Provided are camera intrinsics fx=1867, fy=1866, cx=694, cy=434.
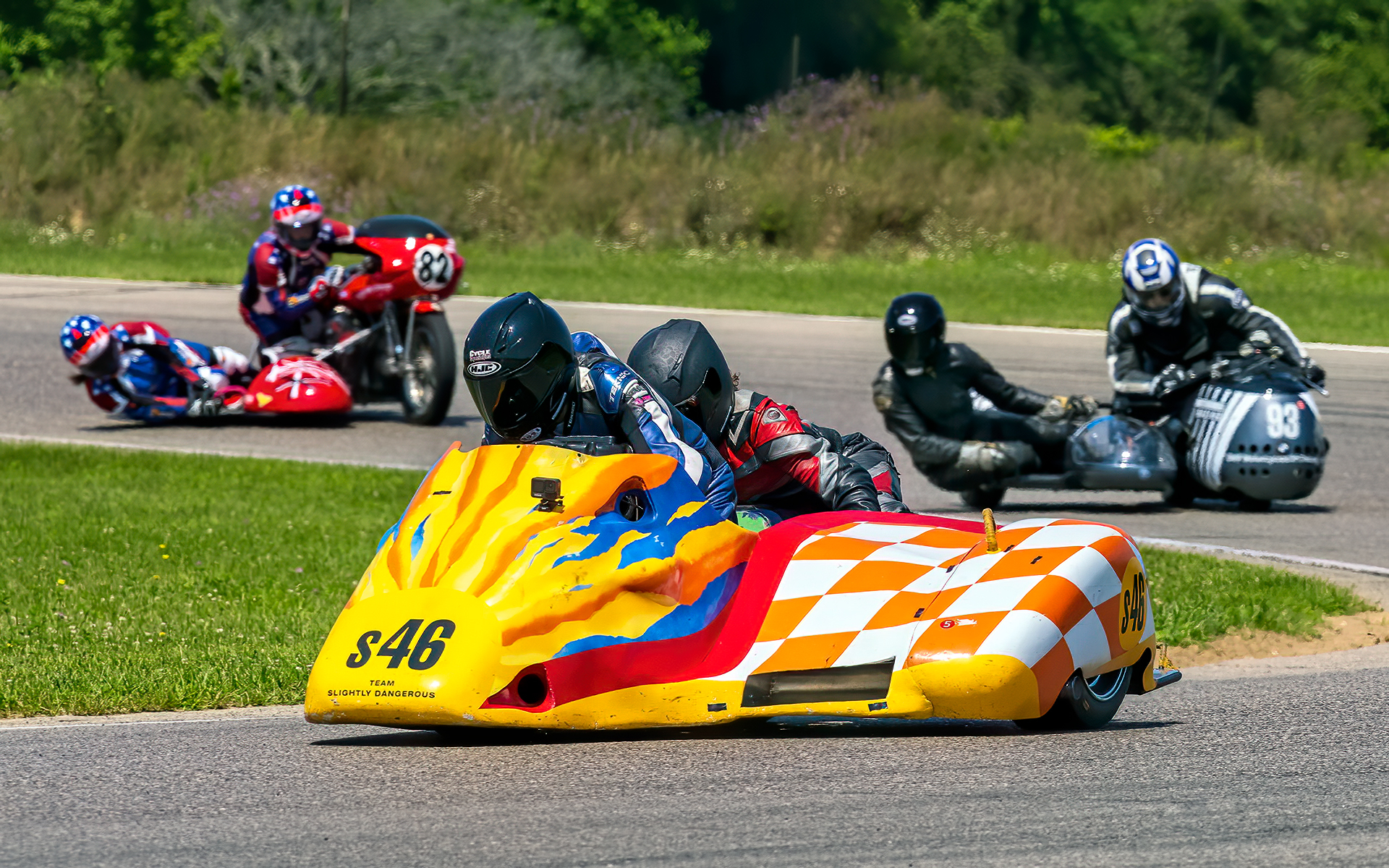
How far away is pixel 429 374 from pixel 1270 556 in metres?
7.35

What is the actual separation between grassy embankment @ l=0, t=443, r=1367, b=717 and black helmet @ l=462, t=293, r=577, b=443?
1558mm

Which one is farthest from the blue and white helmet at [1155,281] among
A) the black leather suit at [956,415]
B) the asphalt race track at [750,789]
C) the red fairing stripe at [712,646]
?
the red fairing stripe at [712,646]

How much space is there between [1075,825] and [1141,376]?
8.07 meters

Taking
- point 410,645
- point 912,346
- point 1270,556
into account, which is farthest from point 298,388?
point 410,645

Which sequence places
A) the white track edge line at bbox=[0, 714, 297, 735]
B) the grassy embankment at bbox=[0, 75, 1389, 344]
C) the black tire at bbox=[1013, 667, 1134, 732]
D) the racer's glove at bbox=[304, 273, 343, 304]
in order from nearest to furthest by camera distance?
the black tire at bbox=[1013, 667, 1134, 732] → the white track edge line at bbox=[0, 714, 297, 735] → the racer's glove at bbox=[304, 273, 343, 304] → the grassy embankment at bbox=[0, 75, 1389, 344]

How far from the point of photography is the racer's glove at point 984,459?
1161 cm

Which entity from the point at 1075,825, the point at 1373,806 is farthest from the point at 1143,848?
the point at 1373,806

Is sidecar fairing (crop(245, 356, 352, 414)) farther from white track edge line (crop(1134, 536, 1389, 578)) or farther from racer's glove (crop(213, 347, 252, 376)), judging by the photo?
white track edge line (crop(1134, 536, 1389, 578))

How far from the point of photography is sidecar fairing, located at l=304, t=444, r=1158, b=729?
5.08 m

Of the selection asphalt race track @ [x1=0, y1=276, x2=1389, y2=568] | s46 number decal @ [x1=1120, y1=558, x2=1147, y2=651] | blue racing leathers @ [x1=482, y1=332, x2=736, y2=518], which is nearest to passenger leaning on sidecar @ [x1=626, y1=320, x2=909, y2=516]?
blue racing leathers @ [x1=482, y1=332, x2=736, y2=518]

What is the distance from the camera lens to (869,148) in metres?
35.4

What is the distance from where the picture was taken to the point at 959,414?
38.2ft

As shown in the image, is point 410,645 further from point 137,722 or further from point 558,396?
point 137,722

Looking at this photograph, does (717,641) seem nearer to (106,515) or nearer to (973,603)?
(973,603)
